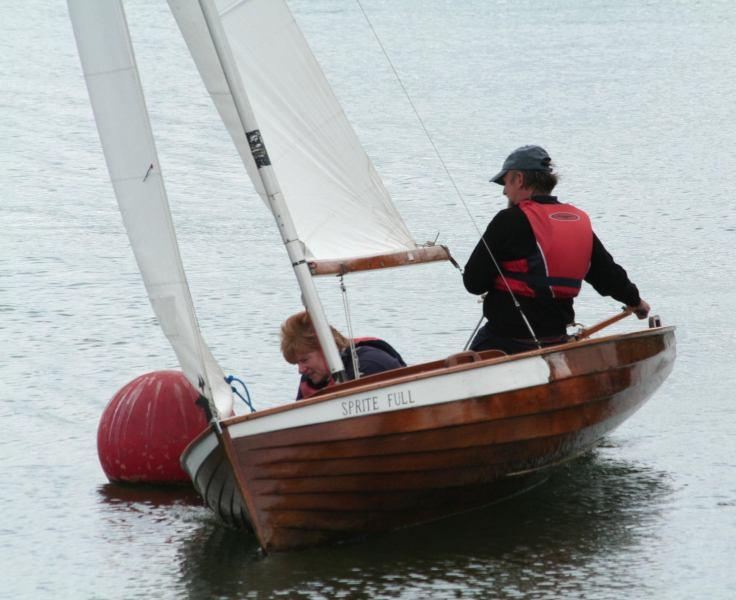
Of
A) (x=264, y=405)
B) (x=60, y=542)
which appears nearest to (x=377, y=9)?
(x=264, y=405)

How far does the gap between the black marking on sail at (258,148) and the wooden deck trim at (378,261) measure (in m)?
0.50

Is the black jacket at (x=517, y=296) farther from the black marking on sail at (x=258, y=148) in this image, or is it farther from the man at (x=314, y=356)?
the black marking on sail at (x=258, y=148)

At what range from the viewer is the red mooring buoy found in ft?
25.2

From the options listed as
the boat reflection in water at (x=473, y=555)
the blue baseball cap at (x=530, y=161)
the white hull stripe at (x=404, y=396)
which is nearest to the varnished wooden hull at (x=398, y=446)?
the white hull stripe at (x=404, y=396)

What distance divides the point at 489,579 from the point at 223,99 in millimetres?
2483

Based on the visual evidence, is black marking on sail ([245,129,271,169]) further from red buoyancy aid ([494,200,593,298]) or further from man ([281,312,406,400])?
red buoyancy aid ([494,200,593,298])

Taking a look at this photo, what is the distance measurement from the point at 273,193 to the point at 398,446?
4.48 ft

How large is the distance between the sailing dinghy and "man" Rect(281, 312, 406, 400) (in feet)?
0.72

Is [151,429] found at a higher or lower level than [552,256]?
lower

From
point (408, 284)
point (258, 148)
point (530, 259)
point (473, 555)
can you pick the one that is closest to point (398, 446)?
point (473, 555)

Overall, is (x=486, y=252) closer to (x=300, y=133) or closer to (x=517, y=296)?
(x=517, y=296)

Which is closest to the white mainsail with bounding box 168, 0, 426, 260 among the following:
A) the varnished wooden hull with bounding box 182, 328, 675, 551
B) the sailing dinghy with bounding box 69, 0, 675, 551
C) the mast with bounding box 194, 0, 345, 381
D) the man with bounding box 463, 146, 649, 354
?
the sailing dinghy with bounding box 69, 0, 675, 551

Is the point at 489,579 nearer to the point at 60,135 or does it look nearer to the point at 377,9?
the point at 60,135

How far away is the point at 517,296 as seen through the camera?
7.21 m
